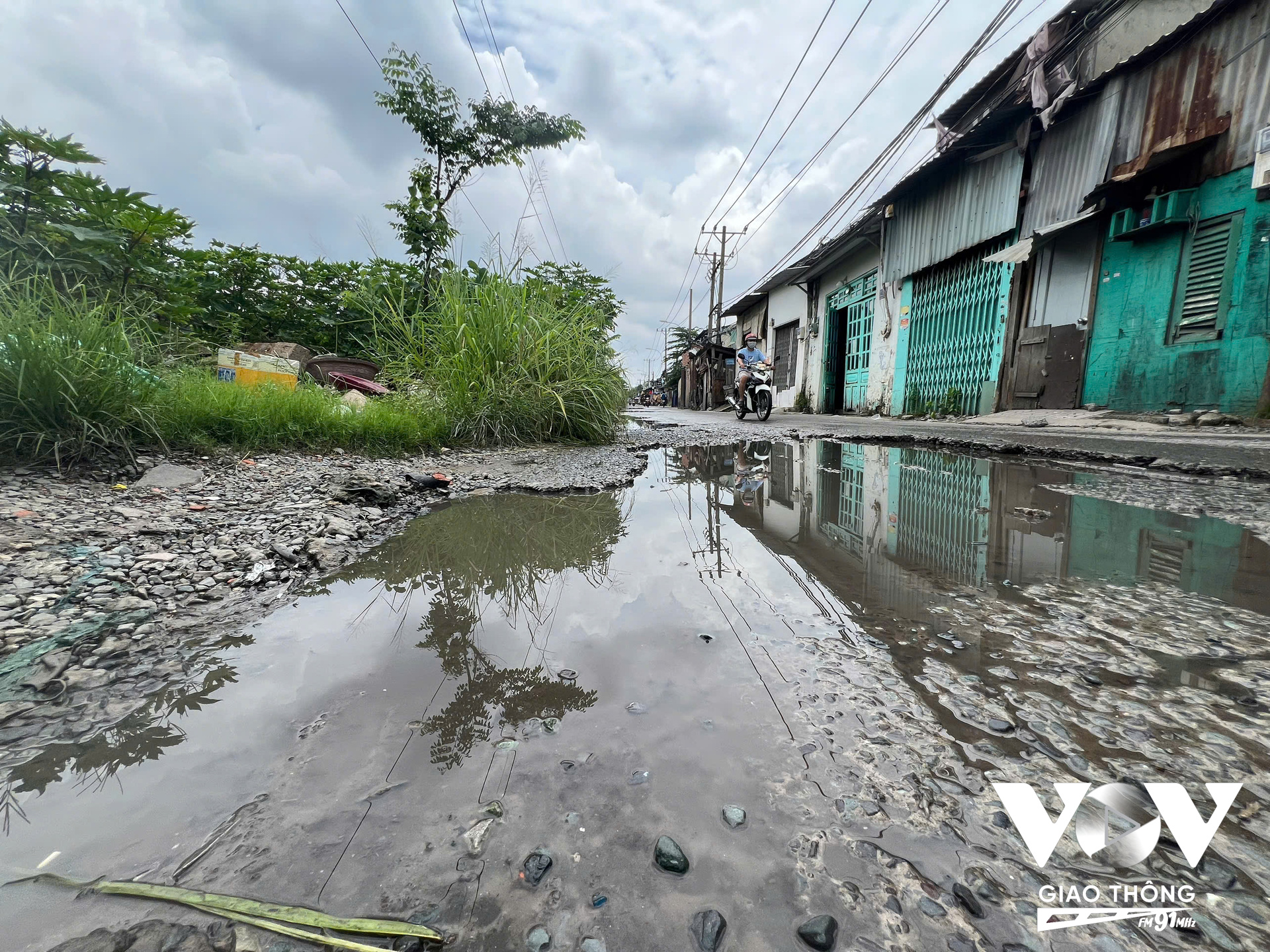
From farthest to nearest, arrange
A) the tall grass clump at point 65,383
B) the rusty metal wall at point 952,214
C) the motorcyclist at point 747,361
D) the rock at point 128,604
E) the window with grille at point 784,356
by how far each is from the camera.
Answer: the window with grille at point 784,356 < the motorcyclist at point 747,361 < the rusty metal wall at point 952,214 < the tall grass clump at point 65,383 < the rock at point 128,604

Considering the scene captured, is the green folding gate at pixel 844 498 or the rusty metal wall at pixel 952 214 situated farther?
the rusty metal wall at pixel 952 214

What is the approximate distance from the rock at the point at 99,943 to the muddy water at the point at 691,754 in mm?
14

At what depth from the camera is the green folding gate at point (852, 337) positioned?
34.7 ft

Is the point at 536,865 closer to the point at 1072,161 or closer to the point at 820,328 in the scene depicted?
the point at 1072,161

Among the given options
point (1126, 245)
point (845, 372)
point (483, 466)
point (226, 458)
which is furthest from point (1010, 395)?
point (226, 458)

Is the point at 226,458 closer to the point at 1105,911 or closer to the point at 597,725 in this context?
the point at 597,725

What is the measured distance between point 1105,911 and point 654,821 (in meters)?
0.46

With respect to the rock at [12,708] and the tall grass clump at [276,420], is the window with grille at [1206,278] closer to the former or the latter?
the tall grass clump at [276,420]

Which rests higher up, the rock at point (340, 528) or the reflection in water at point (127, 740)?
the rock at point (340, 528)

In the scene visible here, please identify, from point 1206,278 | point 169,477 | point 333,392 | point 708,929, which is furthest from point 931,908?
point 1206,278

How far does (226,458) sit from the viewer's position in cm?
284

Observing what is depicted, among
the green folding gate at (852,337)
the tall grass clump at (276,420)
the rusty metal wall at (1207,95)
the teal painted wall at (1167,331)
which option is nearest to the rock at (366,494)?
the tall grass clump at (276,420)

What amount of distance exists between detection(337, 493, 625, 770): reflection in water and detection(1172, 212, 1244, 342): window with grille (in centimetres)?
611

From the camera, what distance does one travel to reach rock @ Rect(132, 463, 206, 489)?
2.20m
